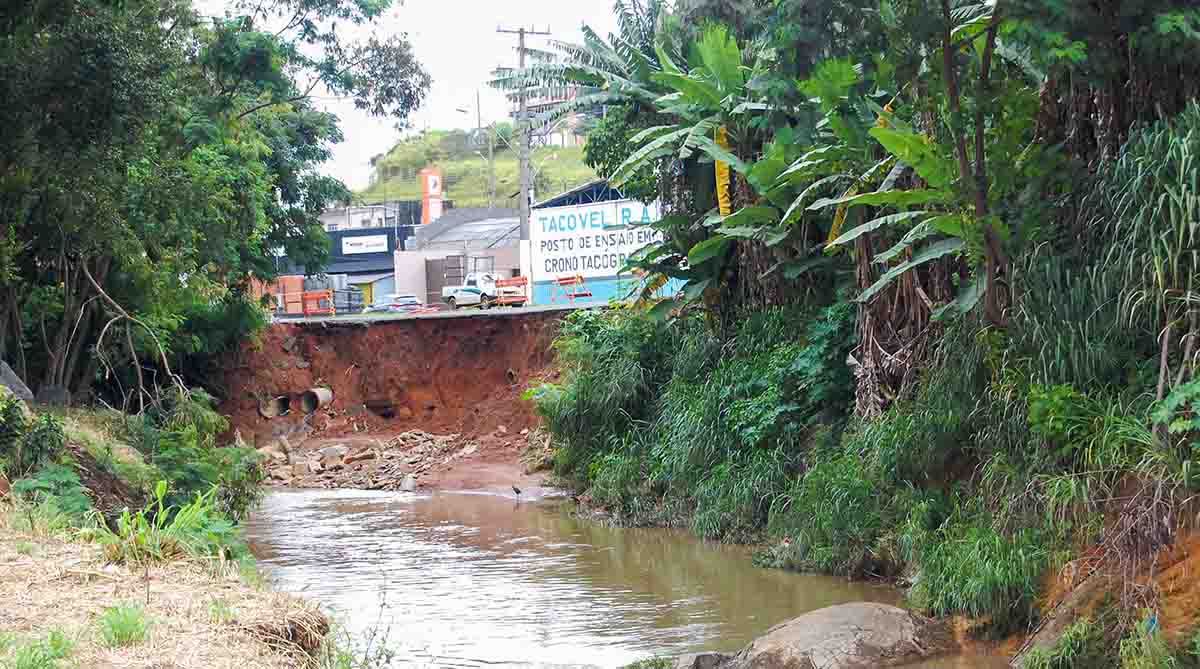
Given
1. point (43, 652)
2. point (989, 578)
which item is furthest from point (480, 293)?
point (43, 652)

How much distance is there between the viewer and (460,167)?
102438 millimetres

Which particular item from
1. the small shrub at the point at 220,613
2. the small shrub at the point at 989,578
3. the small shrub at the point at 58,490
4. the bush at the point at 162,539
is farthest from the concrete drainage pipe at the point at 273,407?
the small shrub at the point at 220,613

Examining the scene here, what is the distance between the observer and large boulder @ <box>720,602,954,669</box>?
938cm

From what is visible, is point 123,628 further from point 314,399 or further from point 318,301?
→ point 318,301

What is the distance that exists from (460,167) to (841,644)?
94983mm

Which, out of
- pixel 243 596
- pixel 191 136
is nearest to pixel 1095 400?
pixel 243 596

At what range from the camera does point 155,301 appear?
19.5m

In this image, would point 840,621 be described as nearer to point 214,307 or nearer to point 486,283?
point 214,307

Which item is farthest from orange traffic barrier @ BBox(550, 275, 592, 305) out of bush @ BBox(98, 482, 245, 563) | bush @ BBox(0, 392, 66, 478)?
bush @ BBox(98, 482, 245, 563)

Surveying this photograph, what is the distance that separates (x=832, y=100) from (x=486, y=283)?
31377mm

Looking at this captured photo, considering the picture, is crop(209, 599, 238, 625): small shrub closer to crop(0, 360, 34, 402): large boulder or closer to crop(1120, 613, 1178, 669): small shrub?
crop(1120, 613, 1178, 669): small shrub

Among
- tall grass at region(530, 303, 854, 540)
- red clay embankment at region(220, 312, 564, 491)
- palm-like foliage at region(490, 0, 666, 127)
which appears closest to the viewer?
tall grass at region(530, 303, 854, 540)

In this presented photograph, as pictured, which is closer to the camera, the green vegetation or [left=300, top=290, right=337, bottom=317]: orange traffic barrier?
the green vegetation

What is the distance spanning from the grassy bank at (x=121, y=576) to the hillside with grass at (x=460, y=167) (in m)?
78.0
